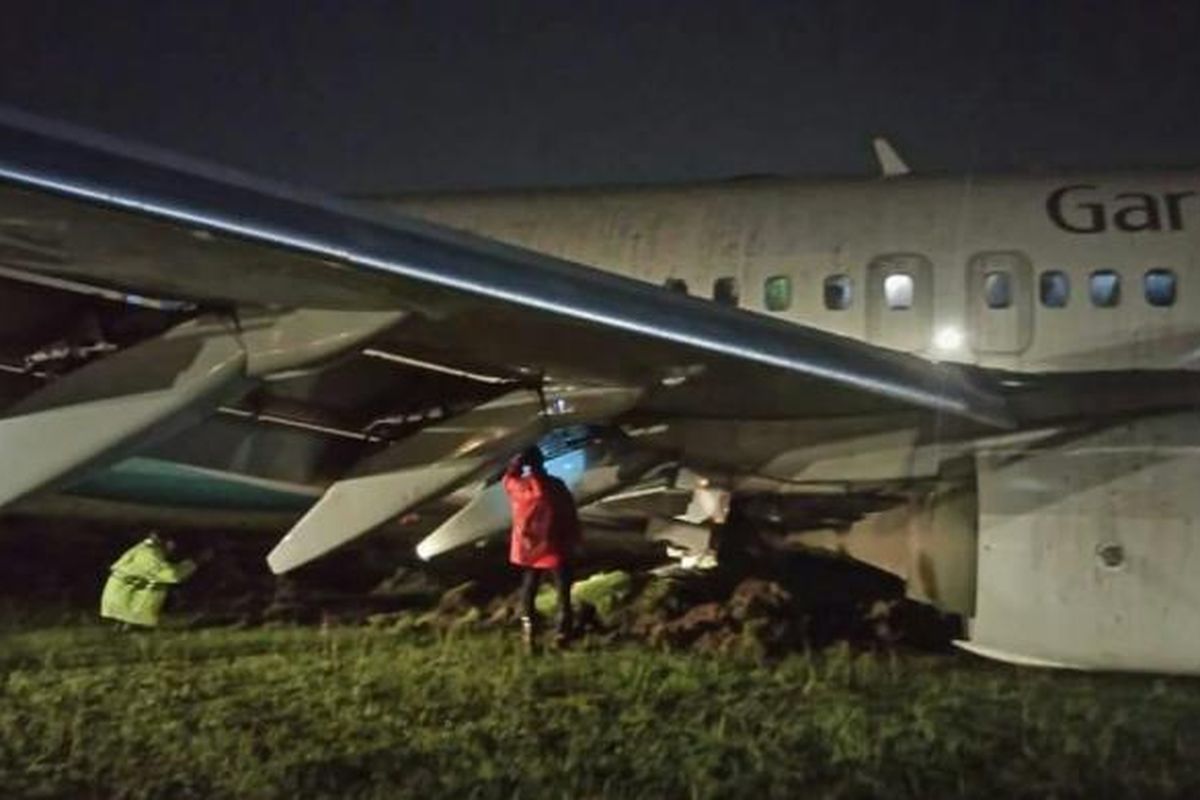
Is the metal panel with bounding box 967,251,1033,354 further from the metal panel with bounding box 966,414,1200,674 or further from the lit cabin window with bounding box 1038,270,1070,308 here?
the metal panel with bounding box 966,414,1200,674

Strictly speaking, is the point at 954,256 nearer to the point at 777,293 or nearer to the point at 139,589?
the point at 777,293

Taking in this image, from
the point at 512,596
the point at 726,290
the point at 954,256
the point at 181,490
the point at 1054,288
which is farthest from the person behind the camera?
the point at 512,596

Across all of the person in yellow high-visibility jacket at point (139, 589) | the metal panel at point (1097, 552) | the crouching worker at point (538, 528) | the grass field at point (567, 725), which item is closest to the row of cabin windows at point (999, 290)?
the crouching worker at point (538, 528)

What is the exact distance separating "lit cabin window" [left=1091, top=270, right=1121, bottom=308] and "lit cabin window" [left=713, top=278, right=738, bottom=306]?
2.18 metres

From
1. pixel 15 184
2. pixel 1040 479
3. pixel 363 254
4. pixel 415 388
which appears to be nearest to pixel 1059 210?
pixel 1040 479

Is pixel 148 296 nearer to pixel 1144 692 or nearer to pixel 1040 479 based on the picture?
pixel 1040 479

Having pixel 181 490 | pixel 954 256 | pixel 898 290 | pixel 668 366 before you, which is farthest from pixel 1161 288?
pixel 181 490

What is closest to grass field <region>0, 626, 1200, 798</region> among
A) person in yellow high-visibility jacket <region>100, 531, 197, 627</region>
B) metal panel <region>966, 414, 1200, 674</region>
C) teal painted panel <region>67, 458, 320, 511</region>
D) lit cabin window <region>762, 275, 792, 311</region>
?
metal panel <region>966, 414, 1200, 674</region>

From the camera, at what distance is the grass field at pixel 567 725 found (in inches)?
257

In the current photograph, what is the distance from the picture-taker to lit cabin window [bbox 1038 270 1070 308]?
988 centimetres

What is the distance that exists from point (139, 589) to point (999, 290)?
567 cm

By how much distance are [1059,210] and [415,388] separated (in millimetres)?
4453

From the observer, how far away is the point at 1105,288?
32.2 ft

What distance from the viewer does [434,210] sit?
40.1 feet
